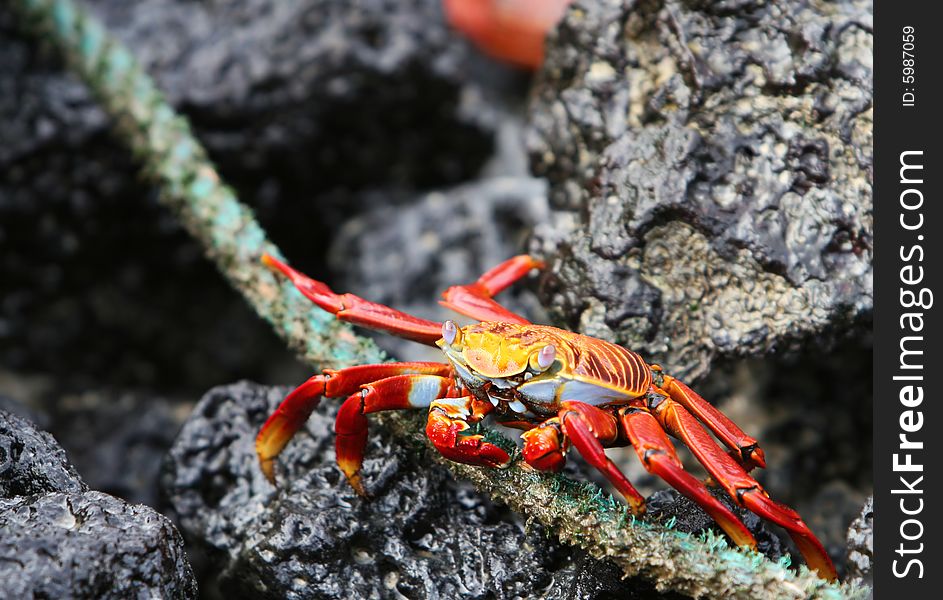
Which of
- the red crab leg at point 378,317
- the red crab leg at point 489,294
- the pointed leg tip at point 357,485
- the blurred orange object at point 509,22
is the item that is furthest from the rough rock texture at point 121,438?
the blurred orange object at point 509,22

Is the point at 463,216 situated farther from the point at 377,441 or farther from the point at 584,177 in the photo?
the point at 377,441

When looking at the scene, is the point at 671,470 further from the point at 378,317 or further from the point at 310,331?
the point at 310,331

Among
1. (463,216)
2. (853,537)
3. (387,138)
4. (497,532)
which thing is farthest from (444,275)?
(853,537)

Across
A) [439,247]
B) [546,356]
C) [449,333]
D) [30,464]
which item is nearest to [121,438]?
[30,464]

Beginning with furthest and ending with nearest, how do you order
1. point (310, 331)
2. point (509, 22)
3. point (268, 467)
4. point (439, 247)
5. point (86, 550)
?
point (509, 22) → point (439, 247) → point (310, 331) → point (268, 467) → point (86, 550)

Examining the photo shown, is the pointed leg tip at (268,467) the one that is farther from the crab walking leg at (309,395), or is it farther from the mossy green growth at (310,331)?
the mossy green growth at (310,331)

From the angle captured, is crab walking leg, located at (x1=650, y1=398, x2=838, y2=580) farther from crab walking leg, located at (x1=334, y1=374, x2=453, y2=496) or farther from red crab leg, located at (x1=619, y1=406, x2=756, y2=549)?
crab walking leg, located at (x1=334, y1=374, x2=453, y2=496)
